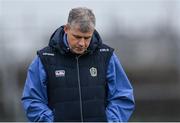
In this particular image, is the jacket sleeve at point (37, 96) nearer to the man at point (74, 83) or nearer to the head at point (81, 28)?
the man at point (74, 83)

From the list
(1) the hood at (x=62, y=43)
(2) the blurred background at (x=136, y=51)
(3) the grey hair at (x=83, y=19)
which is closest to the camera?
(3) the grey hair at (x=83, y=19)

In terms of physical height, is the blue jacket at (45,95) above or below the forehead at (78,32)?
below

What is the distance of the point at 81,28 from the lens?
4004 mm

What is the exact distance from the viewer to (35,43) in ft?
40.6

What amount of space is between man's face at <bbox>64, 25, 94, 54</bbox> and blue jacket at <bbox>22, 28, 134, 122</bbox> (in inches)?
3.5

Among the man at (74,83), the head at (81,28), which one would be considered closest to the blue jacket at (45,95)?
the man at (74,83)

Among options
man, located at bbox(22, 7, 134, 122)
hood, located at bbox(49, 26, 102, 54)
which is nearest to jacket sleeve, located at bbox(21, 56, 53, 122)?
man, located at bbox(22, 7, 134, 122)

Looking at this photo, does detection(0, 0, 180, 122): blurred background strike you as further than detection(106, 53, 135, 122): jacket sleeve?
Yes

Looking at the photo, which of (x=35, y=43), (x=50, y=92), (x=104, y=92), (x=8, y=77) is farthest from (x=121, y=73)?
(x=35, y=43)

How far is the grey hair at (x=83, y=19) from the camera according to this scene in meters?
4.00

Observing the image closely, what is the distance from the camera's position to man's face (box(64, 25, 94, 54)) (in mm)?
4008

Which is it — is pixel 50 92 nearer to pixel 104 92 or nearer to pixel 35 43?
pixel 104 92

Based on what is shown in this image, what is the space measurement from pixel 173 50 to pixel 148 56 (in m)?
0.44

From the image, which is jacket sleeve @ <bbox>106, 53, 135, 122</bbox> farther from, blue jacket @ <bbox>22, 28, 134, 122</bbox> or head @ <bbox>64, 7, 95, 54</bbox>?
head @ <bbox>64, 7, 95, 54</bbox>
